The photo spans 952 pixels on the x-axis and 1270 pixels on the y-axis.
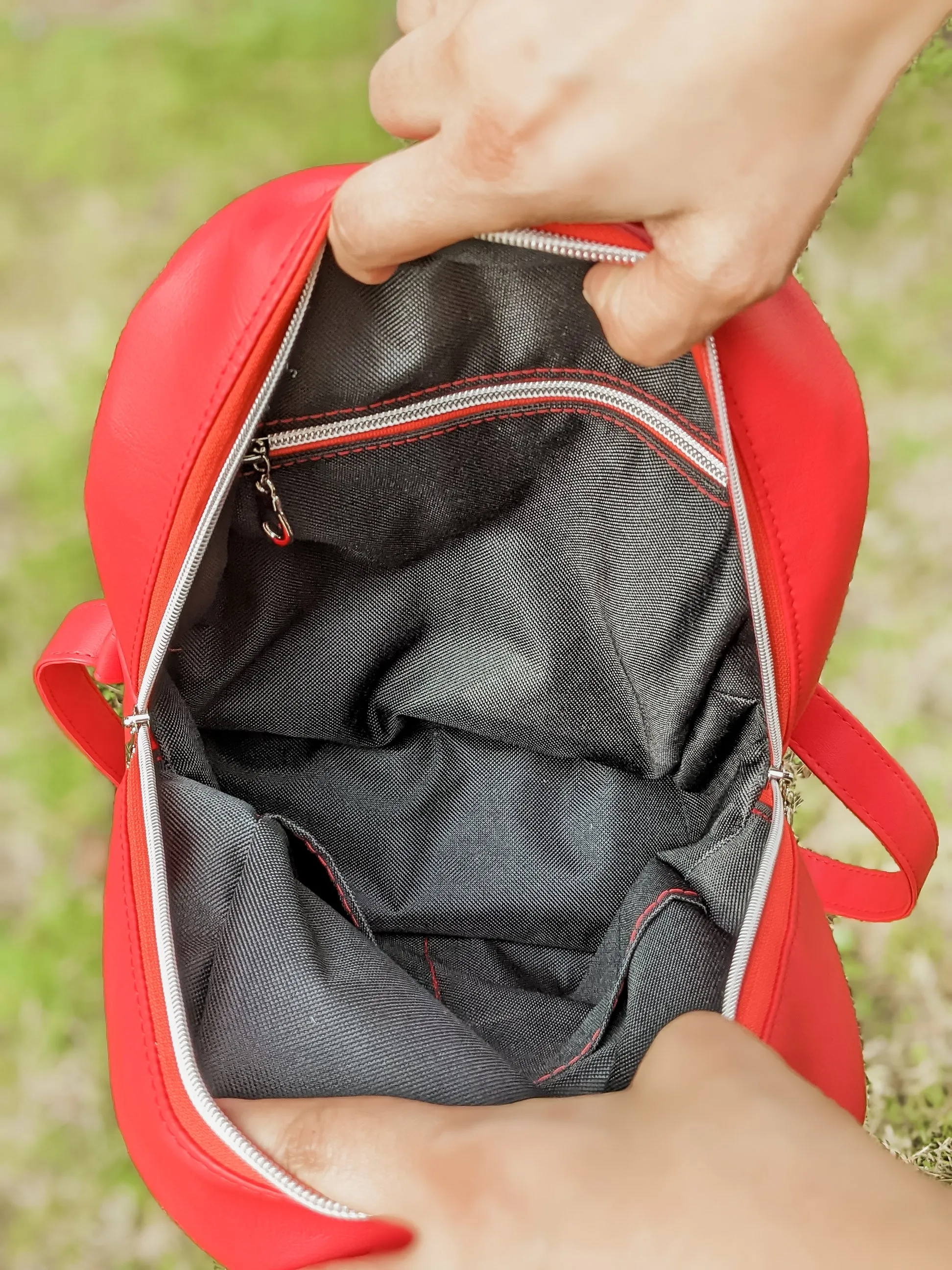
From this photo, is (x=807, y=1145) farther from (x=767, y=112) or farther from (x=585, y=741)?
(x=585, y=741)

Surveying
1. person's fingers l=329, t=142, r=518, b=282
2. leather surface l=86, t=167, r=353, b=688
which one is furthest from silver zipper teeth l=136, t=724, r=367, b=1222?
person's fingers l=329, t=142, r=518, b=282

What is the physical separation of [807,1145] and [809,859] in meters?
0.57

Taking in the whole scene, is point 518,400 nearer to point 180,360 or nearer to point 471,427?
point 471,427

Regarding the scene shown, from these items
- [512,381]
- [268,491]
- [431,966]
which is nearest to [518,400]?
[512,381]

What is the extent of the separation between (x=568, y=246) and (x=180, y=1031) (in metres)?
0.52

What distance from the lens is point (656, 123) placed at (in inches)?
17.5

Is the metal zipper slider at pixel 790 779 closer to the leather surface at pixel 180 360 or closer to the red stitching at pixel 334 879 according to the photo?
the red stitching at pixel 334 879

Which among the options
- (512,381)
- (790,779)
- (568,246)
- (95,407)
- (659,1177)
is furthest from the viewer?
(95,407)

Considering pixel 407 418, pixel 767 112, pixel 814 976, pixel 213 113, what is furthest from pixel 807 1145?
pixel 213 113

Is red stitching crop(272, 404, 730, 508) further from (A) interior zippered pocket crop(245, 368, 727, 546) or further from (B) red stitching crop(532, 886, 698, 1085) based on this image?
(B) red stitching crop(532, 886, 698, 1085)

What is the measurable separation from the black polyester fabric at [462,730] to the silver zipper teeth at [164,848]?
0.13 feet

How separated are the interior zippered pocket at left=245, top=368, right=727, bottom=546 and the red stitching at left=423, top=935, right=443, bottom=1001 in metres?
0.46

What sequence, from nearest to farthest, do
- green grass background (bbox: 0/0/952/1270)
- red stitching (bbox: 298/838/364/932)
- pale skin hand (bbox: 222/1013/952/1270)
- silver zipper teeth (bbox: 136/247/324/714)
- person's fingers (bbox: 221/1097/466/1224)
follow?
1. pale skin hand (bbox: 222/1013/952/1270)
2. person's fingers (bbox: 221/1097/466/1224)
3. silver zipper teeth (bbox: 136/247/324/714)
4. red stitching (bbox: 298/838/364/932)
5. green grass background (bbox: 0/0/952/1270)

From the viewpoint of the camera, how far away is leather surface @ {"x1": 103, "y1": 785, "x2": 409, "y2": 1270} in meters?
0.54
